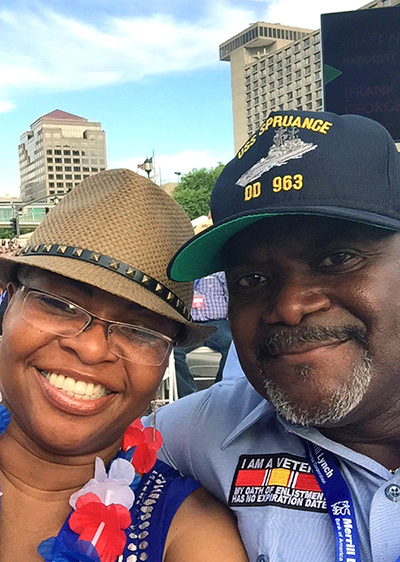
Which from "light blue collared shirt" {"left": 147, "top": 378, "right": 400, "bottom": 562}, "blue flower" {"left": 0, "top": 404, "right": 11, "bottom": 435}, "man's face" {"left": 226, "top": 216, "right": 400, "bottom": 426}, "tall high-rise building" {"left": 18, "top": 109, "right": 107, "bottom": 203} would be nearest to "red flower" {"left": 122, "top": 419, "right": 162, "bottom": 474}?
"light blue collared shirt" {"left": 147, "top": 378, "right": 400, "bottom": 562}

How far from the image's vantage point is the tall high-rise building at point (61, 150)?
14900 centimetres

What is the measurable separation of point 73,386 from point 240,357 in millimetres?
501

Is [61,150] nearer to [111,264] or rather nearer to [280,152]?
[111,264]

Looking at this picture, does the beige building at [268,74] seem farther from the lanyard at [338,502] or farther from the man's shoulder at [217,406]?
the lanyard at [338,502]

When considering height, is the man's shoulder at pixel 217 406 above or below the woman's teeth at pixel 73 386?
below

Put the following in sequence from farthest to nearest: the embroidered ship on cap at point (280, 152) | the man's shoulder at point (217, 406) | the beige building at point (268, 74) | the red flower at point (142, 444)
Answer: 1. the beige building at point (268, 74)
2. the man's shoulder at point (217, 406)
3. the red flower at point (142, 444)
4. the embroidered ship on cap at point (280, 152)

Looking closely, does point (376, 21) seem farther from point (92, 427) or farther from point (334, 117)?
point (92, 427)

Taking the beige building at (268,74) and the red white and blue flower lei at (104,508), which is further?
the beige building at (268,74)

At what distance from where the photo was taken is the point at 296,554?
157cm

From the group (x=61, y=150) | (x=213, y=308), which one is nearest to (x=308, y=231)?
(x=213, y=308)

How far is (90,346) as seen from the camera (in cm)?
167

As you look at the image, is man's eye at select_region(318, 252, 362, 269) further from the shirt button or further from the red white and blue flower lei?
the red white and blue flower lei

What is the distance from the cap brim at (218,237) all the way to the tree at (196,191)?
51978mm

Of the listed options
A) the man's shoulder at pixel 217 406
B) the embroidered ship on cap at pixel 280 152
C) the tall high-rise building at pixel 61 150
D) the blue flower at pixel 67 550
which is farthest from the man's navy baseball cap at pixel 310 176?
the tall high-rise building at pixel 61 150
